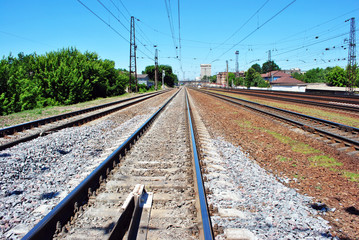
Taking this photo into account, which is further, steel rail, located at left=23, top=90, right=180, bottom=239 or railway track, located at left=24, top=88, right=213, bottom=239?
railway track, located at left=24, top=88, right=213, bottom=239

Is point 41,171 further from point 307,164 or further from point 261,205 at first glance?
point 307,164

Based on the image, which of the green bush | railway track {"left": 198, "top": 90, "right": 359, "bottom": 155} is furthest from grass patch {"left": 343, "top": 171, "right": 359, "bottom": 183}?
the green bush

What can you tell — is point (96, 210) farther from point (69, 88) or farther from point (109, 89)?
point (109, 89)

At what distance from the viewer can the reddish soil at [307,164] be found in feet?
11.3

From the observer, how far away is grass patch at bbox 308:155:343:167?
Result: 562 centimetres

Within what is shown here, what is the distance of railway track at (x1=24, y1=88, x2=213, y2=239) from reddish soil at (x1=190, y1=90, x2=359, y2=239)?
1895mm

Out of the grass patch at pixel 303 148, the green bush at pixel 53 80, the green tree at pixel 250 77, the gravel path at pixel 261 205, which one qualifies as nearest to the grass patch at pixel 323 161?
the grass patch at pixel 303 148

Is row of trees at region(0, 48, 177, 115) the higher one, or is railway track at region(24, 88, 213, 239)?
row of trees at region(0, 48, 177, 115)

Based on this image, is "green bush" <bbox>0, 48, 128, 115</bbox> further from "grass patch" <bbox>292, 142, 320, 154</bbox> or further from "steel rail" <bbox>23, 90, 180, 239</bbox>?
"grass patch" <bbox>292, 142, 320, 154</bbox>

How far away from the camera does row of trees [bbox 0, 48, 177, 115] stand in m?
17.5

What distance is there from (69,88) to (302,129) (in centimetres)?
2317

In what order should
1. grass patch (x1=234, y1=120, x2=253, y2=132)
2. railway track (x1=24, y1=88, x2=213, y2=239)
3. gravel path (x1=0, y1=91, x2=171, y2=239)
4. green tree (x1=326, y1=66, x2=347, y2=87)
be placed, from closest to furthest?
railway track (x1=24, y1=88, x2=213, y2=239) < gravel path (x1=0, y1=91, x2=171, y2=239) < grass patch (x1=234, y1=120, x2=253, y2=132) < green tree (x1=326, y1=66, x2=347, y2=87)

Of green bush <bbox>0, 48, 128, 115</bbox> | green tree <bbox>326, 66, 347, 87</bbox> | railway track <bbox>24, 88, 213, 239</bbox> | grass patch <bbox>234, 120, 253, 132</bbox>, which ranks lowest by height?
railway track <bbox>24, 88, 213, 239</bbox>

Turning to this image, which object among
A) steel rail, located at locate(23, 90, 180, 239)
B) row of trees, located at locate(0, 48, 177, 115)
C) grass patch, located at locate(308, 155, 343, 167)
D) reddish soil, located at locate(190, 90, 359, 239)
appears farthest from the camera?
row of trees, located at locate(0, 48, 177, 115)
